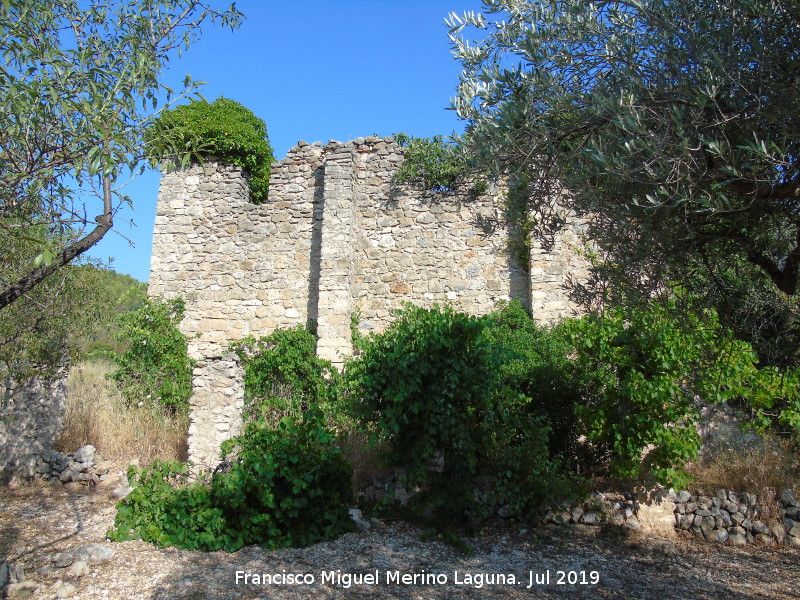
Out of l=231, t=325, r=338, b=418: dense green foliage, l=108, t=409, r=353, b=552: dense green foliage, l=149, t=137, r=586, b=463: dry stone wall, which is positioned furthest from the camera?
l=149, t=137, r=586, b=463: dry stone wall

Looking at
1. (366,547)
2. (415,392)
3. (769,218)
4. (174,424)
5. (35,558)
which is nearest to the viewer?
(769,218)

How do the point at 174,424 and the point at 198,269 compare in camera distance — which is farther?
the point at 198,269

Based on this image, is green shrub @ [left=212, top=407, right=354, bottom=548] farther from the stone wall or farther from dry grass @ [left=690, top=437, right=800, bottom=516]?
dry grass @ [left=690, top=437, right=800, bottom=516]

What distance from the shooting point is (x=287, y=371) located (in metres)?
9.14

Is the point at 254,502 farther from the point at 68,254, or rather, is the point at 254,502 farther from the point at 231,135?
the point at 231,135

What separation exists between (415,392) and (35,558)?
3.38m

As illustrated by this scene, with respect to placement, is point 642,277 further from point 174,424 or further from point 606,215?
point 174,424

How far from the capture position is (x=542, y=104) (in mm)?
4148

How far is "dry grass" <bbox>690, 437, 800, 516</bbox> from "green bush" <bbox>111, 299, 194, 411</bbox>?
23.6 ft

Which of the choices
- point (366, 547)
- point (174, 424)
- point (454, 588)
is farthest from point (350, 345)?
point (454, 588)

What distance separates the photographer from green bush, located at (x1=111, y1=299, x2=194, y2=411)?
911 cm

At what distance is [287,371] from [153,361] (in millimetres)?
2284

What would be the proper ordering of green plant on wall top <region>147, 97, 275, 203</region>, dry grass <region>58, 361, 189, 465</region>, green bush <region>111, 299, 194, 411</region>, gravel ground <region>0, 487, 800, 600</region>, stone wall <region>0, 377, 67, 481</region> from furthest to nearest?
green plant on wall top <region>147, 97, 275, 203</region>, green bush <region>111, 299, 194, 411</region>, dry grass <region>58, 361, 189, 465</region>, stone wall <region>0, 377, 67, 481</region>, gravel ground <region>0, 487, 800, 600</region>

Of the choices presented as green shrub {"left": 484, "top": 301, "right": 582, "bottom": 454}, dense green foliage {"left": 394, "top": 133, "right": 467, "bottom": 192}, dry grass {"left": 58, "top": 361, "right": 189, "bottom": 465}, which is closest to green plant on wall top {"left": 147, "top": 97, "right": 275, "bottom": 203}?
dense green foliage {"left": 394, "top": 133, "right": 467, "bottom": 192}
